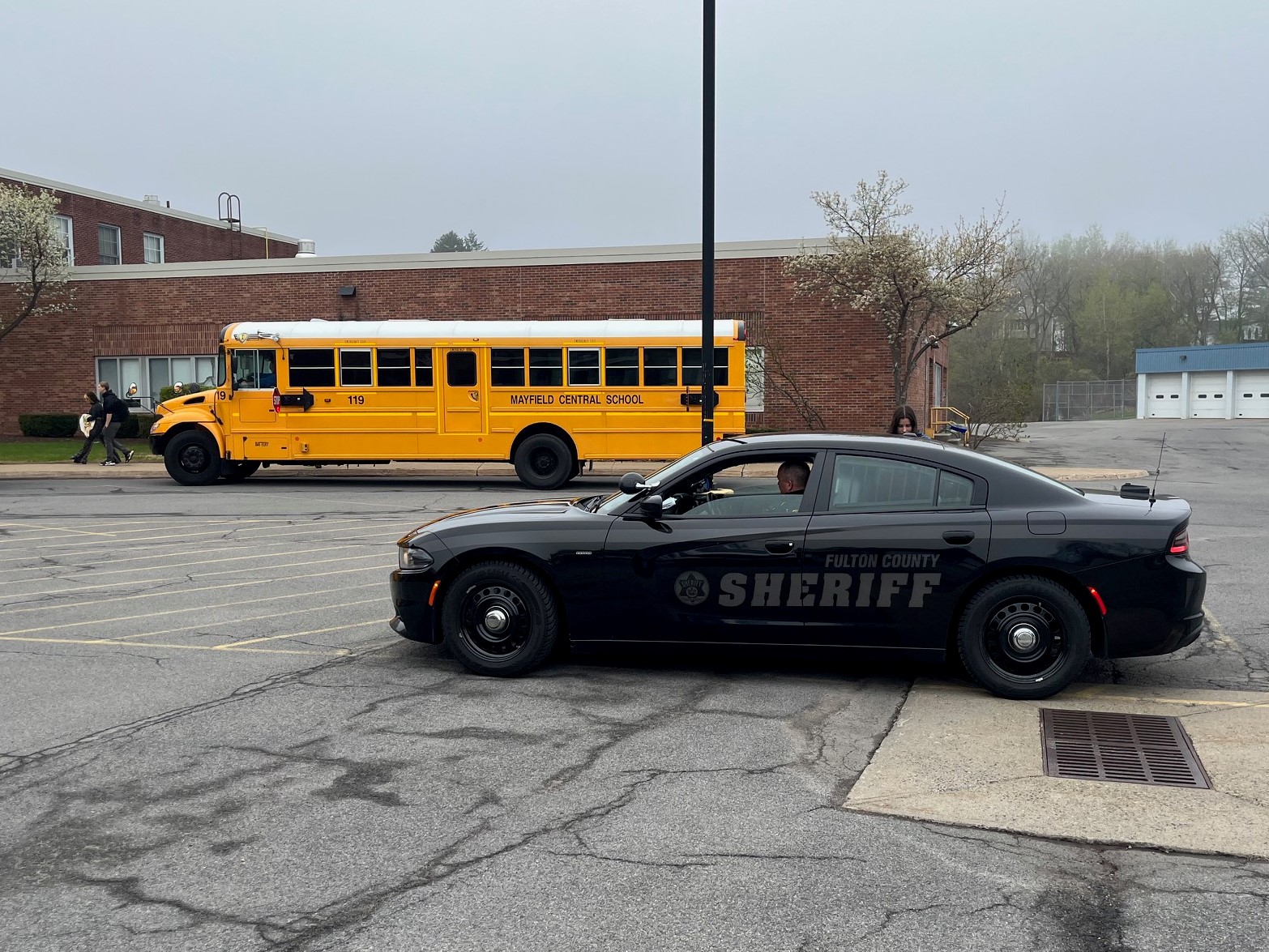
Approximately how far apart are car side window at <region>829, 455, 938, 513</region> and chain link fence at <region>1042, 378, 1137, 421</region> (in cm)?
6414

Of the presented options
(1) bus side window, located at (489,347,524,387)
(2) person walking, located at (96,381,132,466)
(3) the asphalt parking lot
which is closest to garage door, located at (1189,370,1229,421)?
(1) bus side window, located at (489,347,524,387)

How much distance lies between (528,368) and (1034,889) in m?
16.7

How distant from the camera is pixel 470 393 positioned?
20.0 m

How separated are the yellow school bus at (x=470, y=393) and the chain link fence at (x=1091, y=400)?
5225cm

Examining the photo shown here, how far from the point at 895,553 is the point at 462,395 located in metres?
14.6

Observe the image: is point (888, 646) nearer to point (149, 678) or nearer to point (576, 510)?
point (576, 510)

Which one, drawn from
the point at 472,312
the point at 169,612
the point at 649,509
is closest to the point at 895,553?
the point at 649,509

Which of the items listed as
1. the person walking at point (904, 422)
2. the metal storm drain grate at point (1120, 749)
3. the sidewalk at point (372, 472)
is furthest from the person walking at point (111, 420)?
the metal storm drain grate at point (1120, 749)

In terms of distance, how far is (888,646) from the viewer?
629 cm

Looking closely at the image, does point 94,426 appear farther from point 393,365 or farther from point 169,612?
point 169,612

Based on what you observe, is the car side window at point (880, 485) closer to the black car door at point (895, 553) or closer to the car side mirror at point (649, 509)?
the black car door at point (895, 553)

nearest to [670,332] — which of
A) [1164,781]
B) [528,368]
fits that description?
[528,368]

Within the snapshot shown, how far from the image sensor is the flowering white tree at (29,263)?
30.7 m

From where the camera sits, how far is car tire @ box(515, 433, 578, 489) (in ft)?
65.3
